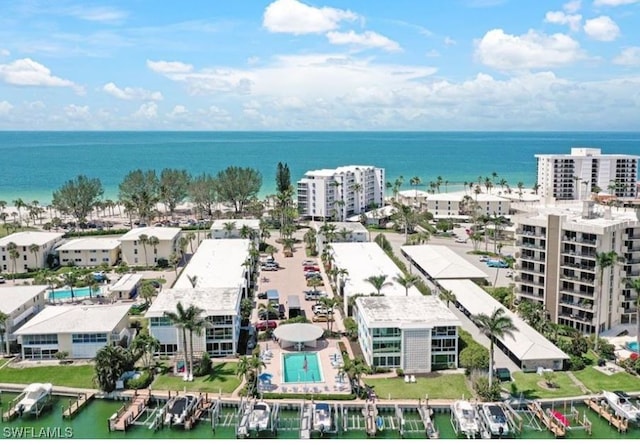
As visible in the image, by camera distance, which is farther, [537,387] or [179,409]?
[537,387]

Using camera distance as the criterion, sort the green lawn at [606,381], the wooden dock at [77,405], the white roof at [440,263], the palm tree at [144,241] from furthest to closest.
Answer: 1. the palm tree at [144,241]
2. the white roof at [440,263]
3. the green lawn at [606,381]
4. the wooden dock at [77,405]

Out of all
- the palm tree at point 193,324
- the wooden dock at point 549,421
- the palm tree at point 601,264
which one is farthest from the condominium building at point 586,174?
the palm tree at point 193,324

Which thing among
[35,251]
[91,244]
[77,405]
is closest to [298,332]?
[77,405]

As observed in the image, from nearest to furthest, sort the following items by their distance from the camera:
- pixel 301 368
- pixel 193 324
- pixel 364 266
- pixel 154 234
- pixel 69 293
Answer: pixel 193 324 → pixel 301 368 → pixel 364 266 → pixel 69 293 → pixel 154 234

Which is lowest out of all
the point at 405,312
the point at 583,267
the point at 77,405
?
the point at 77,405

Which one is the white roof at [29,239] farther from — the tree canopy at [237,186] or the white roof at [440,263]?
the white roof at [440,263]

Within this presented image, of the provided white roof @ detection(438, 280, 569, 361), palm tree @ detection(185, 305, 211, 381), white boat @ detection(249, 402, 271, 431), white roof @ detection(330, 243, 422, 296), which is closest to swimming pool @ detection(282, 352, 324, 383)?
white boat @ detection(249, 402, 271, 431)

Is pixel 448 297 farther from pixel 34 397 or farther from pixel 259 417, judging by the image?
pixel 34 397
